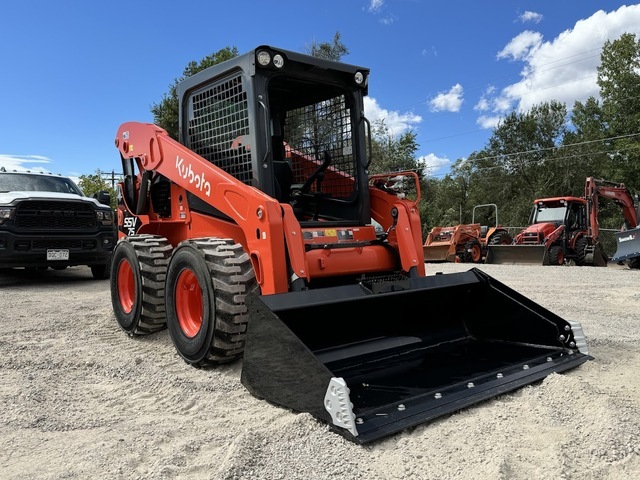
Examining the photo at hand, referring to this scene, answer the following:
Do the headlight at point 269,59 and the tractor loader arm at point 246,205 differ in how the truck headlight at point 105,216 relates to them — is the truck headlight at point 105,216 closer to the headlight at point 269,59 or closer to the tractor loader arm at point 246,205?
the tractor loader arm at point 246,205

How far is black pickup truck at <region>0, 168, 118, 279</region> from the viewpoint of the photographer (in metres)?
9.41

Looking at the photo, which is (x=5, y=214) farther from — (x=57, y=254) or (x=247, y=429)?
(x=247, y=429)

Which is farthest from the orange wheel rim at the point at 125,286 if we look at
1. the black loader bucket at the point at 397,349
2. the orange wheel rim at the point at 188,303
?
the black loader bucket at the point at 397,349

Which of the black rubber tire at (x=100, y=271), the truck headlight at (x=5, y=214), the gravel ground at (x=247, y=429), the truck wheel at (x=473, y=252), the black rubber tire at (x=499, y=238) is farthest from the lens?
the black rubber tire at (x=499, y=238)

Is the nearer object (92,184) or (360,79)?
(360,79)

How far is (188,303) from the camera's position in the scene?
4.49 m

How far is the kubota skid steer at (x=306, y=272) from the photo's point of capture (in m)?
3.27

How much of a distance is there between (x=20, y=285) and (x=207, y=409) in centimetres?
844

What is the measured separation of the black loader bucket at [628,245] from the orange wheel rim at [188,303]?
43.9 feet

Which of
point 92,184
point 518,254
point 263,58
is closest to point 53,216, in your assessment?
point 263,58

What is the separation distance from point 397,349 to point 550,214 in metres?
15.5

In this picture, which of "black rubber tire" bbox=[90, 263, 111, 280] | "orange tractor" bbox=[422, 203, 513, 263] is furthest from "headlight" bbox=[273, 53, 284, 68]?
"orange tractor" bbox=[422, 203, 513, 263]

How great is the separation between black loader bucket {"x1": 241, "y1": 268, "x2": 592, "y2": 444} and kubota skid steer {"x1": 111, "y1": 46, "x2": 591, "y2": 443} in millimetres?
12

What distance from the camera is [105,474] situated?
2480 mm
